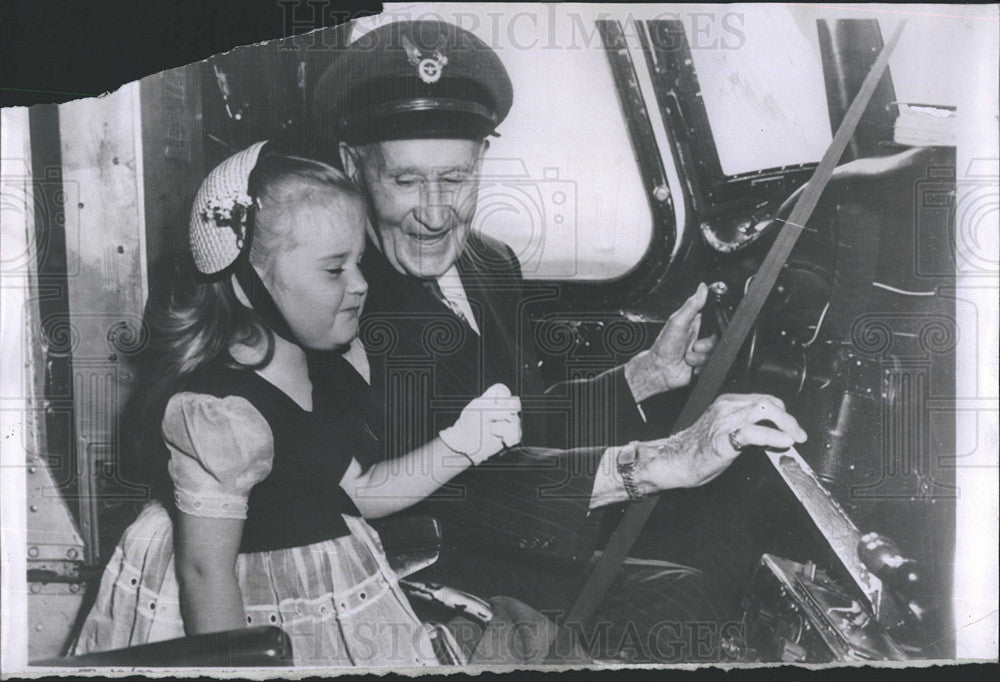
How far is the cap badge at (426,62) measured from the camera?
3.31 meters

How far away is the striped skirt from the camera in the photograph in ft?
11.0

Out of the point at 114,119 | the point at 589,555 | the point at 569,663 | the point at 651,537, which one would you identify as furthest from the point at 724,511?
the point at 114,119

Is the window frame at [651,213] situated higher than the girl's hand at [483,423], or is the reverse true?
the window frame at [651,213]

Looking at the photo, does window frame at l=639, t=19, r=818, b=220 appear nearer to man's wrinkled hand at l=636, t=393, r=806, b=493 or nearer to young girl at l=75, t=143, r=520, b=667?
man's wrinkled hand at l=636, t=393, r=806, b=493

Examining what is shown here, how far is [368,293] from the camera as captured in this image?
3.35m

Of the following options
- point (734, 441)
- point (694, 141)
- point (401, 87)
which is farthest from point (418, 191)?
point (734, 441)

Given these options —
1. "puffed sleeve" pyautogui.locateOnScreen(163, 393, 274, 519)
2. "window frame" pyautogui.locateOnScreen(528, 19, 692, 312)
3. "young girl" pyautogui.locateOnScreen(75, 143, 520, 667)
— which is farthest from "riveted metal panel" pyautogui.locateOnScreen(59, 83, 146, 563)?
"window frame" pyautogui.locateOnScreen(528, 19, 692, 312)

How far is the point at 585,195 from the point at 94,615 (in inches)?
81.4

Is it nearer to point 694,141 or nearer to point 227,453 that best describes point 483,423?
point 227,453

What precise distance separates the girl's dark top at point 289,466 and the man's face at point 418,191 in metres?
0.44

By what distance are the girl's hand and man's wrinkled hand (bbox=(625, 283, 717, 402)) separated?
0.39 m

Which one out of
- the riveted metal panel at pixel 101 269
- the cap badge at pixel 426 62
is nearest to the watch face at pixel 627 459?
the cap badge at pixel 426 62

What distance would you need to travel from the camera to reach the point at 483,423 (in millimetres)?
3365

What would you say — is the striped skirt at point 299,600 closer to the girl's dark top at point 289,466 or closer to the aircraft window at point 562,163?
the girl's dark top at point 289,466
